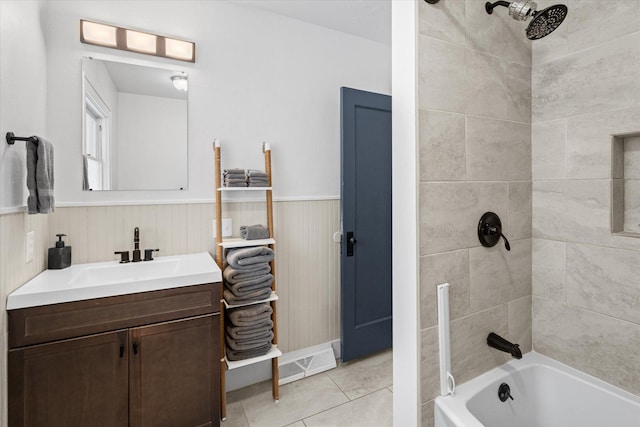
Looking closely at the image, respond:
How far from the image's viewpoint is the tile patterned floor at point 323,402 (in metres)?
1.86

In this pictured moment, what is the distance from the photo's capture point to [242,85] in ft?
7.16

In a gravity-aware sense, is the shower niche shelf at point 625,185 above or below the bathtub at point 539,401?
above

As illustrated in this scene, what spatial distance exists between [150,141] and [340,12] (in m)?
1.62

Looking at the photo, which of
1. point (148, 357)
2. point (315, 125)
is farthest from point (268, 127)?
point (148, 357)

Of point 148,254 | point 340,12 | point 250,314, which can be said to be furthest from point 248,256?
point 340,12

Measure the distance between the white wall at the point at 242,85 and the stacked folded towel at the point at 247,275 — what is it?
0.51 meters

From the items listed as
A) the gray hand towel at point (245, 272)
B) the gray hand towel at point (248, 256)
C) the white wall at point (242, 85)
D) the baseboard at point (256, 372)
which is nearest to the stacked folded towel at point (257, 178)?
the white wall at point (242, 85)

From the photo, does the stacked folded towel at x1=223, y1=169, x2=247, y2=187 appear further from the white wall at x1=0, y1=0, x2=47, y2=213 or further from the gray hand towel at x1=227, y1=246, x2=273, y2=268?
the white wall at x1=0, y1=0, x2=47, y2=213

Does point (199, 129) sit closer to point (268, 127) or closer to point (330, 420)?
point (268, 127)

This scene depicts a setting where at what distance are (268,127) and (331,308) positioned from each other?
60.6 inches

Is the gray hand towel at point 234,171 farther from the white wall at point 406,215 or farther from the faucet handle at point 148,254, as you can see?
the white wall at point 406,215

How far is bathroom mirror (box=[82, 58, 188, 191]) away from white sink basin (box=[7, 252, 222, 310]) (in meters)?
0.48

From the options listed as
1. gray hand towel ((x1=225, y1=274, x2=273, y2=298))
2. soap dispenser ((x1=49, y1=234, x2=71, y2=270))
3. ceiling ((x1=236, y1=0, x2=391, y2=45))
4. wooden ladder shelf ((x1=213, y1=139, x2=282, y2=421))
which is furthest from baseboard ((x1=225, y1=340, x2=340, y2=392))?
ceiling ((x1=236, y1=0, x2=391, y2=45))

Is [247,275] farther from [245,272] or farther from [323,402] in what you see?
[323,402]
